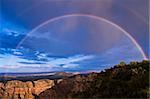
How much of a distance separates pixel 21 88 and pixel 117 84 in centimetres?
3692

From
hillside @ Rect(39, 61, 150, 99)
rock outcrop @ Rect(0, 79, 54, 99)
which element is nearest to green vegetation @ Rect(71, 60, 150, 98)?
hillside @ Rect(39, 61, 150, 99)

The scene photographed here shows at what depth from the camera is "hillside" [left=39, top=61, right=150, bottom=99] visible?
86.3 feet

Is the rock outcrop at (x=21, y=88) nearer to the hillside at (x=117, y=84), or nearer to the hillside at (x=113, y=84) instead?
the hillside at (x=113, y=84)

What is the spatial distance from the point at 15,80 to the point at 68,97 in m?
31.5

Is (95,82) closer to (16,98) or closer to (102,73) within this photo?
(102,73)

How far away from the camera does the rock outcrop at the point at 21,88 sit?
61.1m

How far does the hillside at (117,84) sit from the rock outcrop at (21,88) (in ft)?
78.3

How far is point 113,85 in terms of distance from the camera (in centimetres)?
2880

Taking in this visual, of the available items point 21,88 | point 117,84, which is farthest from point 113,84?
point 21,88

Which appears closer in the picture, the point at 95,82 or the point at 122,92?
the point at 122,92

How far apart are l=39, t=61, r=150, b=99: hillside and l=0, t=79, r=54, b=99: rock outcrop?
2388 cm

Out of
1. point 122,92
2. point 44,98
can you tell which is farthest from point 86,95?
point 44,98

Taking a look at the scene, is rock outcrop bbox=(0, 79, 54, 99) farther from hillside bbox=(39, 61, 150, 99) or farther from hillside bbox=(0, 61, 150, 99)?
hillside bbox=(39, 61, 150, 99)

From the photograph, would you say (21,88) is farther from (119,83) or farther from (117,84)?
(119,83)
